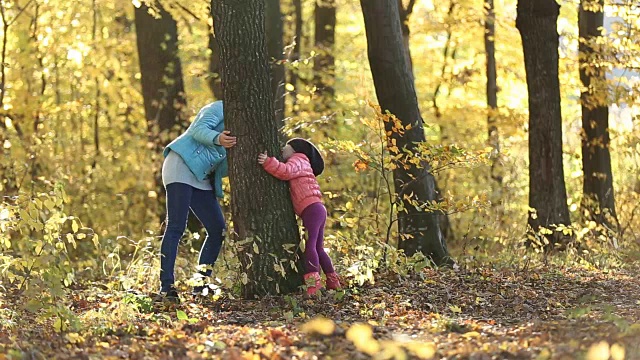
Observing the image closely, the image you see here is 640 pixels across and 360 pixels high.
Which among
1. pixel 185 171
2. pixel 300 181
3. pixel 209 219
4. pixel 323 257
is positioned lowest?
pixel 323 257

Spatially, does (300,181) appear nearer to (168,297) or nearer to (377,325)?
(168,297)

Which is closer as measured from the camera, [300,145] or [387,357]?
[387,357]

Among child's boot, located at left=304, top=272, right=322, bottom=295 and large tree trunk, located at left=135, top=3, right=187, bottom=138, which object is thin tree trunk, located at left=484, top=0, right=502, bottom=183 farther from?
child's boot, located at left=304, top=272, right=322, bottom=295

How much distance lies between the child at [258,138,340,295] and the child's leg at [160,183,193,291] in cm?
84

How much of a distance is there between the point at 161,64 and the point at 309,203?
7.53 meters

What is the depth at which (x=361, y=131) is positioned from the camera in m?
18.3

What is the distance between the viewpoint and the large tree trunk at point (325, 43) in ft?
62.4

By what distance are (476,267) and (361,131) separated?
7987 mm

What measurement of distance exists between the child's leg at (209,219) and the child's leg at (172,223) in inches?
6.9

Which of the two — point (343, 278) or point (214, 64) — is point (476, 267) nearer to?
point (343, 278)

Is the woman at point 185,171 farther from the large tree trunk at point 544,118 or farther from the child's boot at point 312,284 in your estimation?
the large tree trunk at point 544,118

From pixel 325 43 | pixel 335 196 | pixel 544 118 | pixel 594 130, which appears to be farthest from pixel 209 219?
pixel 325 43

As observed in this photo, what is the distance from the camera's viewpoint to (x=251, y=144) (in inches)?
327

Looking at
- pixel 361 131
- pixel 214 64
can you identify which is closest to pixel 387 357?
pixel 214 64
